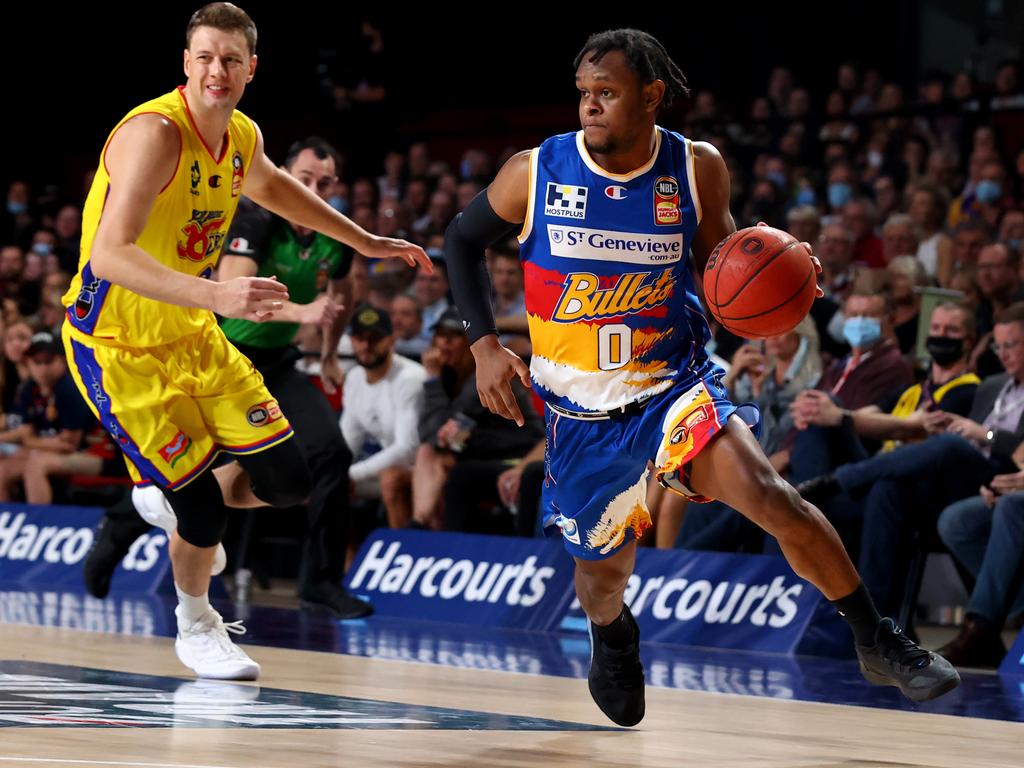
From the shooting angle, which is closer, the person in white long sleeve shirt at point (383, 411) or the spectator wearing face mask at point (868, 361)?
the spectator wearing face mask at point (868, 361)

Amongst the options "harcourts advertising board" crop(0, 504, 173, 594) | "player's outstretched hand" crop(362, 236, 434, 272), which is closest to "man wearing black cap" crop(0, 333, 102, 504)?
"harcourts advertising board" crop(0, 504, 173, 594)

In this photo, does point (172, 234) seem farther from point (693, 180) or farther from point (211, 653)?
point (693, 180)

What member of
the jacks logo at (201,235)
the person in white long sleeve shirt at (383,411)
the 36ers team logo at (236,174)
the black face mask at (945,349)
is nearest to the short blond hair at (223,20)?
the 36ers team logo at (236,174)

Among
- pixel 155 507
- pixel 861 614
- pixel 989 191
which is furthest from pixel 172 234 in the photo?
pixel 989 191

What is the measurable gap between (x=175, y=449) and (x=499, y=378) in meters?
1.35

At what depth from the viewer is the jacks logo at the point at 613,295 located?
413 cm

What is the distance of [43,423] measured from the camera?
1030 cm

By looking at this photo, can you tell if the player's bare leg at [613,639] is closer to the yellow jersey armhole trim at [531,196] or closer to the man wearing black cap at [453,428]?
the yellow jersey armhole trim at [531,196]

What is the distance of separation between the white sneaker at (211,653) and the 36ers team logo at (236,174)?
137cm

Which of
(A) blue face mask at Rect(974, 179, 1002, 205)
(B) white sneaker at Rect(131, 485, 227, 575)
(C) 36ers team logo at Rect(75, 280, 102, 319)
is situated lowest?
(B) white sneaker at Rect(131, 485, 227, 575)

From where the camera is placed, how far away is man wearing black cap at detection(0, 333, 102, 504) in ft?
32.8

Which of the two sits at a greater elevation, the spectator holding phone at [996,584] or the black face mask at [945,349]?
the black face mask at [945,349]

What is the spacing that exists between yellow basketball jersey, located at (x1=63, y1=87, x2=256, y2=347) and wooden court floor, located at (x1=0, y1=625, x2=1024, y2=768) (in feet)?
3.63

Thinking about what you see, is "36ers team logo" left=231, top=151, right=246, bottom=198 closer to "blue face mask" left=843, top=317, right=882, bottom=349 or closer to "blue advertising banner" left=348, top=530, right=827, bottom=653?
"blue advertising banner" left=348, top=530, right=827, bottom=653
